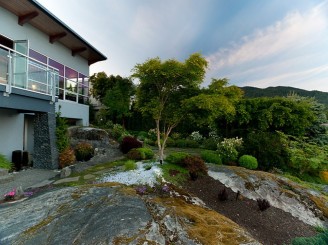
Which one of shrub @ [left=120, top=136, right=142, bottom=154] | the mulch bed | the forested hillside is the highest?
the forested hillside

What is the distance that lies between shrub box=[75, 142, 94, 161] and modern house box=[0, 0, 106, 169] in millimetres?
1331

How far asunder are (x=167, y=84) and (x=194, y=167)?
114 inches

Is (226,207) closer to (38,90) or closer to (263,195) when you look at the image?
(263,195)

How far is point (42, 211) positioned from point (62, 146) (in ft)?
21.1

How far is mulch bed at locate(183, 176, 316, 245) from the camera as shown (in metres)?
4.49

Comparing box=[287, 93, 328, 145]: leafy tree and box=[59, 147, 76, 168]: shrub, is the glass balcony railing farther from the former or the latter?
box=[287, 93, 328, 145]: leafy tree

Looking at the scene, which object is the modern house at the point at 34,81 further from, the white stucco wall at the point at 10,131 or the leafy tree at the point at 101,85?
the leafy tree at the point at 101,85

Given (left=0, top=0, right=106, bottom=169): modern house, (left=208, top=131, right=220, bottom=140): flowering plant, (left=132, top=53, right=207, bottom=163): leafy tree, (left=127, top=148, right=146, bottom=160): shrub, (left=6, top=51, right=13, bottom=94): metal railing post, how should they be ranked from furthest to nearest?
(left=208, top=131, right=220, bottom=140): flowering plant, (left=127, top=148, right=146, bottom=160): shrub, (left=0, top=0, right=106, bottom=169): modern house, (left=6, top=51, right=13, bottom=94): metal railing post, (left=132, top=53, right=207, bottom=163): leafy tree

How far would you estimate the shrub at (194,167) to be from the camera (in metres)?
6.55

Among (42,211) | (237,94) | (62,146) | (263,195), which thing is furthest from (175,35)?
(42,211)

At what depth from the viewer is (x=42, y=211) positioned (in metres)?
4.27

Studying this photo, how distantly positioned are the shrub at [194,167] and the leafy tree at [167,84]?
47.1 inches

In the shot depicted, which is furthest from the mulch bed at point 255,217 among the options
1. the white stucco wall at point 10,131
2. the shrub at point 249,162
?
the white stucco wall at point 10,131

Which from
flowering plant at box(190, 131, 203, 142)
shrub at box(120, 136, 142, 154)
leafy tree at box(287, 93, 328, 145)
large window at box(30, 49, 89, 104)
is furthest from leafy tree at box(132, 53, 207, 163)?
leafy tree at box(287, 93, 328, 145)
